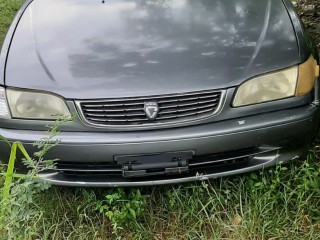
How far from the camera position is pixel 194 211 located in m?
2.38

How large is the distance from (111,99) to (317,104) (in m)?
1.04

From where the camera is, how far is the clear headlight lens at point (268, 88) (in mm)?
2164

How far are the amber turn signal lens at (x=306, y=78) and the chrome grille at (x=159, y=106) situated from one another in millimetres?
412

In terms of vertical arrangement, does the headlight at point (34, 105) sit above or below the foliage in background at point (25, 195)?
above

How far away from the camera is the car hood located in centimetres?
217

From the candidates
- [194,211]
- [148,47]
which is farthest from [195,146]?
[148,47]

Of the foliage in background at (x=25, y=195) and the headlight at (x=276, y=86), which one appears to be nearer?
the foliage in background at (x=25, y=195)

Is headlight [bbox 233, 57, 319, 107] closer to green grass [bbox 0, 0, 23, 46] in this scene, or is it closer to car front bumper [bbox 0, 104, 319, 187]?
car front bumper [bbox 0, 104, 319, 187]

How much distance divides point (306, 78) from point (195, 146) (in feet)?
2.17

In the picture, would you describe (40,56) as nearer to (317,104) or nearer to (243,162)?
(243,162)

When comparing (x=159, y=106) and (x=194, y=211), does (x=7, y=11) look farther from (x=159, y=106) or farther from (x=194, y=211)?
(x=194, y=211)

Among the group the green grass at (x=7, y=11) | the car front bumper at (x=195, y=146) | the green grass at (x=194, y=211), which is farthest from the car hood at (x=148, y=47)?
the green grass at (x=7, y=11)

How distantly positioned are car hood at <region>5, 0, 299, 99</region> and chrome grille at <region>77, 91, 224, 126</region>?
0.12 feet

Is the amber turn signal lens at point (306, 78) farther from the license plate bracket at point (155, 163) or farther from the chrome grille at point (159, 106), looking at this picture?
the license plate bracket at point (155, 163)
